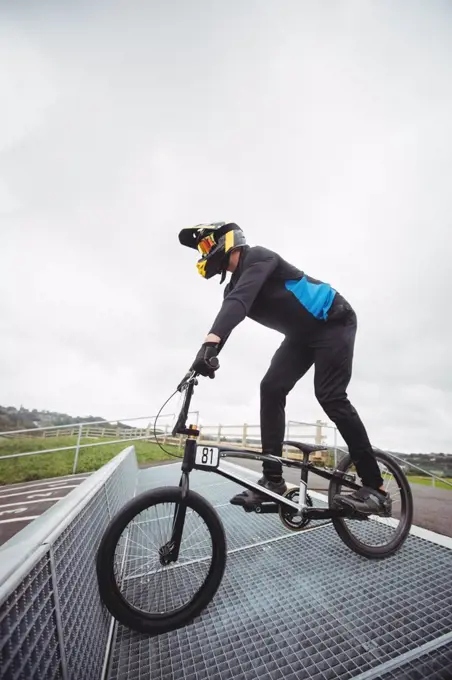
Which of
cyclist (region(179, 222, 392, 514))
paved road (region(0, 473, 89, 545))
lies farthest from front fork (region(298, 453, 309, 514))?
paved road (region(0, 473, 89, 545))

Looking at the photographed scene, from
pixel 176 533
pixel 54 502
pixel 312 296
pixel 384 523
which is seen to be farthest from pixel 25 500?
pixel 312 296

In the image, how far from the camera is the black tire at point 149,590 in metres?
1.31

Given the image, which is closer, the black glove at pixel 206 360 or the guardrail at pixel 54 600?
the guardrail at pixel 54 600

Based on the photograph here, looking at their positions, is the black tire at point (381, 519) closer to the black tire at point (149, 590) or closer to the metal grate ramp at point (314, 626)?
the metal grate ramp at point (314, 626)

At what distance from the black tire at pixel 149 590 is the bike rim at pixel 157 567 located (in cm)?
2

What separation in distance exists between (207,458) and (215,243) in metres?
1.43

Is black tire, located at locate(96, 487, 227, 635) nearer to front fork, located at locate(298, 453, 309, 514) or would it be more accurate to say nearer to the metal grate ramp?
the metal grate ramp

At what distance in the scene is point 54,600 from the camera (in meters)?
0.87

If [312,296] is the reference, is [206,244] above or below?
above

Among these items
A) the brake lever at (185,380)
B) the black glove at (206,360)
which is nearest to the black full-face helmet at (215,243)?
the black glove at (206,360)

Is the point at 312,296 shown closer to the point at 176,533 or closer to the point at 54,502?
the point at 176,533

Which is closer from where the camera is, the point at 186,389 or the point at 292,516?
the point at 186,389

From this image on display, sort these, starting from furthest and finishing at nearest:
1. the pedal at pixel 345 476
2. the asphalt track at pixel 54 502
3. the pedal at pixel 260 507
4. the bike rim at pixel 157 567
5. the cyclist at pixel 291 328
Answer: the asphalt track at pixel 54 502 < the pedal at pixel 345 476 < the cyclist at pixel 291 328 < the pedal at pixel 260 507 < the bike rim at pixel 157 567

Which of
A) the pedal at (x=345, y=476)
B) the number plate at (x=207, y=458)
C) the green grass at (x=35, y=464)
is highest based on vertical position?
the number plate at (x=207, y=458)
